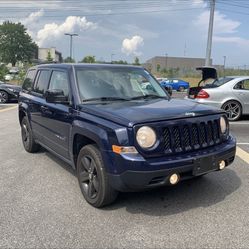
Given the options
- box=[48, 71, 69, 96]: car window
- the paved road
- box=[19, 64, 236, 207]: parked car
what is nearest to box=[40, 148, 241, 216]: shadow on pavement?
the paved road

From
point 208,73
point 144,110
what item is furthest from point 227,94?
point 144,110

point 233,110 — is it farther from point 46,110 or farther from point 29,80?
point 46,110

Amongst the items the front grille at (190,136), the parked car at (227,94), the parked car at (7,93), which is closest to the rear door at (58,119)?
the front grille at (190,136)

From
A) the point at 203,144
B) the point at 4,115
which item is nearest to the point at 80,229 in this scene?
the point at 203,144

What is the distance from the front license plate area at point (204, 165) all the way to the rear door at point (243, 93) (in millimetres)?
7858

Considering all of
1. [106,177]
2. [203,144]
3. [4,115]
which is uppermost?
[203,144]

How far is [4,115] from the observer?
13773mm

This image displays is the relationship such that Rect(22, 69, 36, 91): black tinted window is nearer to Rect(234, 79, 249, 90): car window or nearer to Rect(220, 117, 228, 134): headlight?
Rect(220, 117, 228, 134): headlight

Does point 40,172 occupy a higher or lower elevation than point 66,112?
lower

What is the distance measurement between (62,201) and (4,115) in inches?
388

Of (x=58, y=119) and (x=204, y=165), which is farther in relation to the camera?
(x=58, y=119)

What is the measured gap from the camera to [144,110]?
14.3 ft

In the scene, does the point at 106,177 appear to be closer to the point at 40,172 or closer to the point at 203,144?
the point at 203,144

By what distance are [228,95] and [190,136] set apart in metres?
7.86
